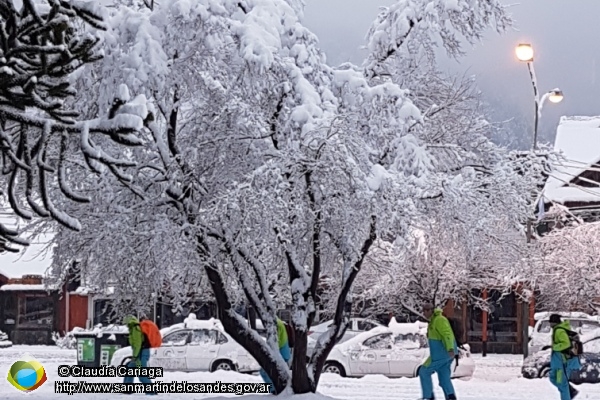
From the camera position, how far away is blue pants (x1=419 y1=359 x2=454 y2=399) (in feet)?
48.1

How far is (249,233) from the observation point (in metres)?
12.3

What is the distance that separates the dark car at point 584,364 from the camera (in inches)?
860

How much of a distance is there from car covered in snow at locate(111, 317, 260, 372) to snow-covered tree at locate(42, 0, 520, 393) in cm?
914

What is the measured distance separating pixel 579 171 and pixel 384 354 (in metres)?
18.2

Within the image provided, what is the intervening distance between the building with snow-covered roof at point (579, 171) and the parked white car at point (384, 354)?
11422mm

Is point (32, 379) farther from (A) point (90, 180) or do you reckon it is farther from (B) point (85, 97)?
(B) point (85, 97)

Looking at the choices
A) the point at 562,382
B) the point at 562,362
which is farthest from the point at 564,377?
the point at 562,362

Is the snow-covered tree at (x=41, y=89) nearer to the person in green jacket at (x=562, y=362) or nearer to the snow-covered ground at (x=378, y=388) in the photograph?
the snow-covered ground at (x=378, y=388)

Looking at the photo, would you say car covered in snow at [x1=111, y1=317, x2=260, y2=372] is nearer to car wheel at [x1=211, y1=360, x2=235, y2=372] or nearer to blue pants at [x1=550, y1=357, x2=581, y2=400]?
car wheel at [x1=211, y1=360, x2=235, y2=372]

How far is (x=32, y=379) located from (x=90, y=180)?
7096mm

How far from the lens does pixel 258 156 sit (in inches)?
508

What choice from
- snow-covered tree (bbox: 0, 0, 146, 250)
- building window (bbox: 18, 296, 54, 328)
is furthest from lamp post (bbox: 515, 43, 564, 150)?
building window (bbox: 18, 296, 54, 328)

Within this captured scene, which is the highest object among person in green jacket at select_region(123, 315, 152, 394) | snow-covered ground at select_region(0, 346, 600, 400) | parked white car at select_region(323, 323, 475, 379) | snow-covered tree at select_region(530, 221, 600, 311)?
snow-covered tree at select_region(530, 221, 600, 311)

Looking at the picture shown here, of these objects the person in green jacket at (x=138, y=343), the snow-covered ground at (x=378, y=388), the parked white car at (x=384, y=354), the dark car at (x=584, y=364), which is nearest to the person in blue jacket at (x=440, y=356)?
the snow-covered ground at (x=378, y=388)
